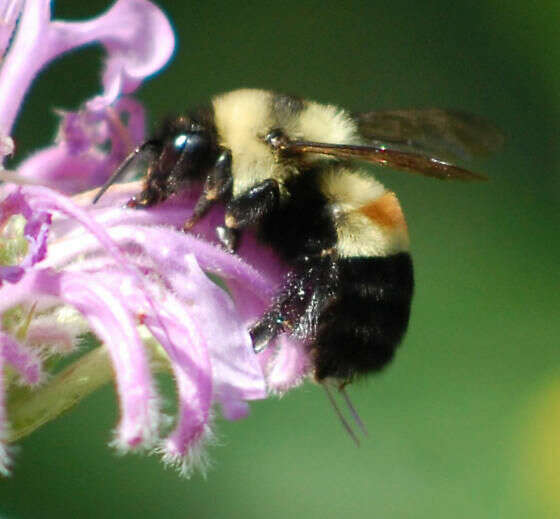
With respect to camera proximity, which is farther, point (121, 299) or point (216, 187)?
point (216, 187)

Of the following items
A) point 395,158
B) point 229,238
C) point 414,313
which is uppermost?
point 395,158

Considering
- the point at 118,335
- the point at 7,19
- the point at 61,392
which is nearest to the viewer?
the point at 118,335

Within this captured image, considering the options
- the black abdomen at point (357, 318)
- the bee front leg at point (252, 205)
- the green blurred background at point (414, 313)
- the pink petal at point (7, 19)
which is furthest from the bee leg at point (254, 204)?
the green blurred background at point (414, 313)

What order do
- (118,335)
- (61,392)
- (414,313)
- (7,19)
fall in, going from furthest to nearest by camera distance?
(414,313), (7,19), (61,392), (118,335)

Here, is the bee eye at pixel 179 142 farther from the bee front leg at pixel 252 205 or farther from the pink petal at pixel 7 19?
the pink petal at pixel 7 19

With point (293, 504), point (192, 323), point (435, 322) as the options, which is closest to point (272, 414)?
point (293, 504)

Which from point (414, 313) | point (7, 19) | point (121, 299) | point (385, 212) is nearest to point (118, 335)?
point (121, 299)

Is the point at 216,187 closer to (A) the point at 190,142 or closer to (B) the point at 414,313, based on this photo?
(A) the point at 190,142

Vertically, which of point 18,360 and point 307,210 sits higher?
point 307,210
